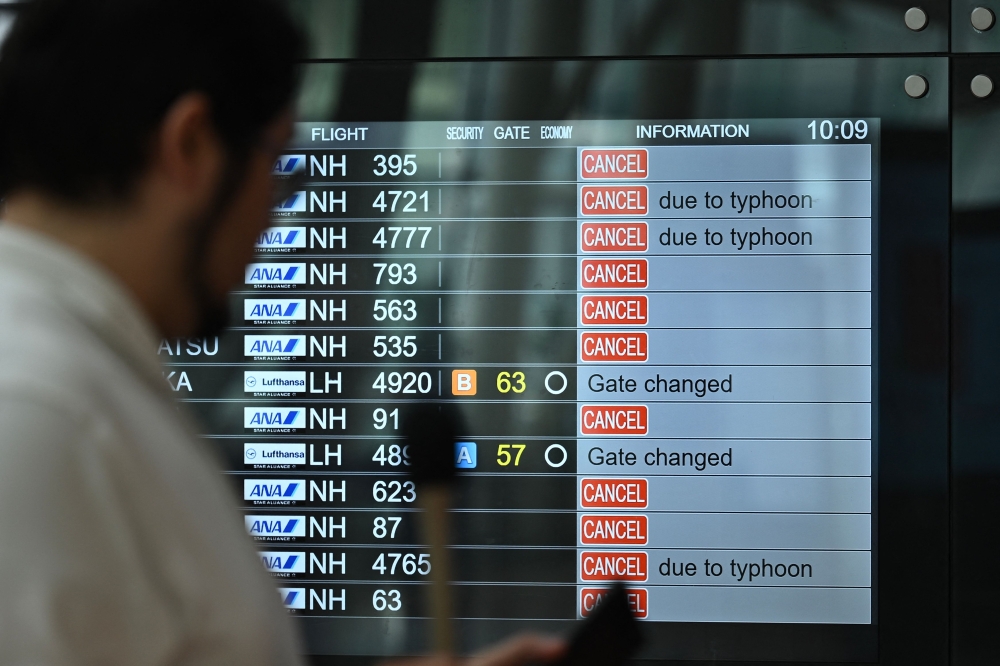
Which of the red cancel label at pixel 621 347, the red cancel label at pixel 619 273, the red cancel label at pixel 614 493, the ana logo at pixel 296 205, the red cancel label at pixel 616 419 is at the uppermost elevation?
the ana logo at pixel 296 205

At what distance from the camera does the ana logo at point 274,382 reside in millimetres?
1865

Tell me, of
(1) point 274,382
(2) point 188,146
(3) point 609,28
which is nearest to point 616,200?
(3) point 609,28

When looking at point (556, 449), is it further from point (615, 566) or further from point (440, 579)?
point (440, 579)

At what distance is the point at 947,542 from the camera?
1795 millimetres

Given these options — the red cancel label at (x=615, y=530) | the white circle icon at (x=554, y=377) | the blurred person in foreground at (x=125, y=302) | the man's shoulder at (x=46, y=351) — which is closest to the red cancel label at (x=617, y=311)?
A: the white circle icon at (x=554, y=377)

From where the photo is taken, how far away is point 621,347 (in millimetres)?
1828

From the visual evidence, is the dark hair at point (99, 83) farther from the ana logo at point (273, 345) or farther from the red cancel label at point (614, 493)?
the red cancel label at point (614, 493)

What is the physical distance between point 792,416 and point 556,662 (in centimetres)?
103

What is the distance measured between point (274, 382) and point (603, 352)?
613mm

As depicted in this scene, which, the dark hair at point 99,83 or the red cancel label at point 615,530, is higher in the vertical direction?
the dark hair at point 99,83

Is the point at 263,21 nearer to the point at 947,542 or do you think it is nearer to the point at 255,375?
the point at 255,375

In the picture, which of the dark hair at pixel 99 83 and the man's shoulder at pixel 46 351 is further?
the dark hair at pixel 99 83

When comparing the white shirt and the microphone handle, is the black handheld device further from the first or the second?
the white shirt

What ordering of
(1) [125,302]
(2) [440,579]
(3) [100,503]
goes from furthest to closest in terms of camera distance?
(2) [440,579] → (1) [125,302] → (3) [100,503]
